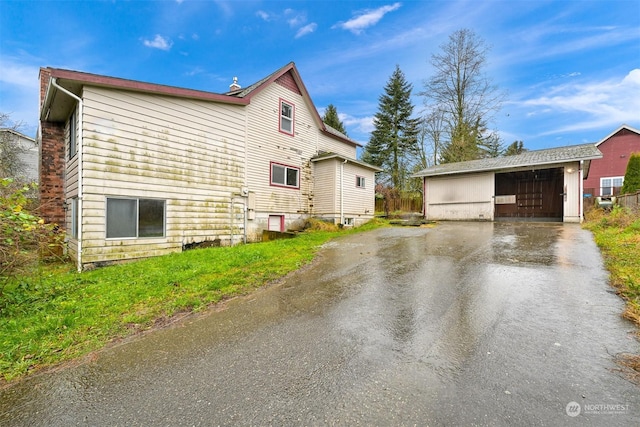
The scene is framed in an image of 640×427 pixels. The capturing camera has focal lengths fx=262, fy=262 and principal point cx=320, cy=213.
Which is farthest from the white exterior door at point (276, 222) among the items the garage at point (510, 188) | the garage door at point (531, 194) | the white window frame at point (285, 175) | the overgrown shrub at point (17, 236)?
the garage door at point (531, 194)

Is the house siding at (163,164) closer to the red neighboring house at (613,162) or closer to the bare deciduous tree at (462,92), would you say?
the bare deciduous tree at (462,92)

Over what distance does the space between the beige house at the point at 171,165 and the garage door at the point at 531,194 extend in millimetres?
11543

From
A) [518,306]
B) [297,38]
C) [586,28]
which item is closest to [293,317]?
[518,306]

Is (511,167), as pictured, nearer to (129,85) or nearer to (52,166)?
(129,85)

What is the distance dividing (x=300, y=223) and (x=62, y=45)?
14.5 meters

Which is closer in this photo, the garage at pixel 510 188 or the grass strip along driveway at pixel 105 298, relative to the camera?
the grass strip along driveway at pixel 105 298

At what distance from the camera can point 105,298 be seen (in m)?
4.39

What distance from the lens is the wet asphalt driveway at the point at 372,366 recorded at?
1.87m

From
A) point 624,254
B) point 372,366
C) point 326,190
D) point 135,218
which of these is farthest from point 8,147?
point 624,254

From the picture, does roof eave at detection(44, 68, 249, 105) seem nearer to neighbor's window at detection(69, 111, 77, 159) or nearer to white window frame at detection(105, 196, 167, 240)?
neighbor's window at detection(69, 111, 77, 159)

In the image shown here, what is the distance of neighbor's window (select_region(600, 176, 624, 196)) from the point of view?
21328 mm

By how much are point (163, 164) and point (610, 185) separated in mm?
32099

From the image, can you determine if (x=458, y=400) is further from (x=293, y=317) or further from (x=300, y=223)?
(x=300, y=223)

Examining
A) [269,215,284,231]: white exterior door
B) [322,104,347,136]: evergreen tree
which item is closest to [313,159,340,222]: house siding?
[269,215,284,231]: white exterior door
